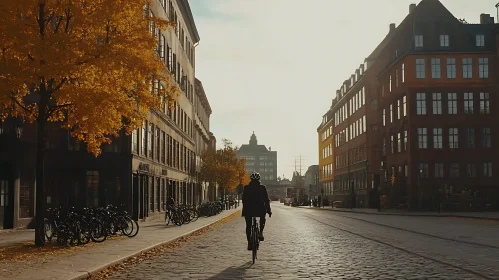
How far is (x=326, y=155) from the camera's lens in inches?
5108

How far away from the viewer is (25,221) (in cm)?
2942

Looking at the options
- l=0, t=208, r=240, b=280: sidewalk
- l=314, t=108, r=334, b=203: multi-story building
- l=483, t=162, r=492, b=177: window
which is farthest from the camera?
l=314, t=108, r=334, b=203: multi-story building

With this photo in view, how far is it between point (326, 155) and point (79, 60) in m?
113

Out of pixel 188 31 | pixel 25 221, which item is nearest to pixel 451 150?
pixel 188 31

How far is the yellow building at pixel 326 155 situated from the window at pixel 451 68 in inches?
2041

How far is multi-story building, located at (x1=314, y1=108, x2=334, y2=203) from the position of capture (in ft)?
394

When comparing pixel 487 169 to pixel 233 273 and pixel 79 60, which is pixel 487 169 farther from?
pixel 233 273

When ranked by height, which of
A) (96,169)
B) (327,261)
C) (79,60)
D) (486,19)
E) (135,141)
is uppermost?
(486,19)

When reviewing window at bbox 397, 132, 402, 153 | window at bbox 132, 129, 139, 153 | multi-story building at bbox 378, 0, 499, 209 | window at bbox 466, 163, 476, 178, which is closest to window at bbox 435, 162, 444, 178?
multi-story building at bbox 378, 0, 499, 209

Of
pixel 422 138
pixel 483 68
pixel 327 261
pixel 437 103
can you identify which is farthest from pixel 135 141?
pixel 483 68

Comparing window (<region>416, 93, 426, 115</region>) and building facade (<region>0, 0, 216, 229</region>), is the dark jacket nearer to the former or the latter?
building facade (<region>0, 0, 216, 229</region>)

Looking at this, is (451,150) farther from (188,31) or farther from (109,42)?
(109,42)

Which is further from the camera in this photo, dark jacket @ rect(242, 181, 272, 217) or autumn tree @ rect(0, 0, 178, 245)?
autumn tree @ rect(0, 0, 178, 245)

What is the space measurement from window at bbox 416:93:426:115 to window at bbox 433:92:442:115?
3.47 ft
